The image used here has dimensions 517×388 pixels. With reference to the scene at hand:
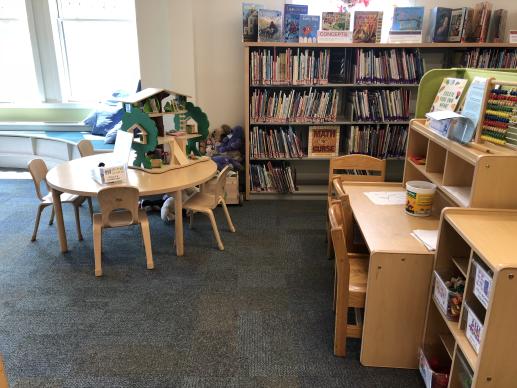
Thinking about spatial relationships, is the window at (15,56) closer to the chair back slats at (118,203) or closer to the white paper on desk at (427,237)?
the chair back slats at (118,203)

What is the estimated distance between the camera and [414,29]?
375 centimetres

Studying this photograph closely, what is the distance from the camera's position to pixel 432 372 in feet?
5.69

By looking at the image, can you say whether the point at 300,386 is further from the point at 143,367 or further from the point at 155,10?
the point at 155,10

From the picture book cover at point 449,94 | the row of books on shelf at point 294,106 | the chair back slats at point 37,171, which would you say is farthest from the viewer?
the row of books on shelf at point 294,106

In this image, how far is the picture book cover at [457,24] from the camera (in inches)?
146

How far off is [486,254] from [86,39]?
526 cm

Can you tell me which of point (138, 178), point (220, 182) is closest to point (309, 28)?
point (220, 182)

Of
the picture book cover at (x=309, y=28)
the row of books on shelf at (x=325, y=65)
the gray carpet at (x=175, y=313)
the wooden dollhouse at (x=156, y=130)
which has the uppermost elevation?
the picture book cover at (x=309, y=28)

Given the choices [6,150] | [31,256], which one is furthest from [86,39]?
[31,256]

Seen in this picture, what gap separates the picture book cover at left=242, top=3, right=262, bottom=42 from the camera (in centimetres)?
374

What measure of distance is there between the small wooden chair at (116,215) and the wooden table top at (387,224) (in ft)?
4.44

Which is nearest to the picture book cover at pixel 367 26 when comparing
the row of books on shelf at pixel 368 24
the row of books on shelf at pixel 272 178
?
the row of books on shelf at pixel 368 24

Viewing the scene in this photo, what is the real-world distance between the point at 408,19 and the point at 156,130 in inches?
97.0

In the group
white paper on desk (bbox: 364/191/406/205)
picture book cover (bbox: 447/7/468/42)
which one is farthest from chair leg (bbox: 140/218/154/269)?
picture book cover (bbox: 447/7/468/42)
